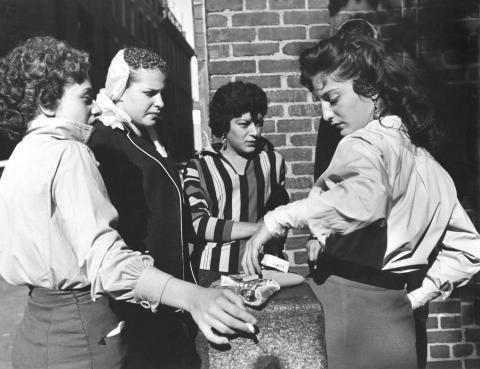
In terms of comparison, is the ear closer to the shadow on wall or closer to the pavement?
the shadow on wall

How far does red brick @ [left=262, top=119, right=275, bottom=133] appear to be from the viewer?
3523mm

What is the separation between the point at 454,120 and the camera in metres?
3.64

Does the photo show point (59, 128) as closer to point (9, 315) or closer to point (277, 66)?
point (277, 66)

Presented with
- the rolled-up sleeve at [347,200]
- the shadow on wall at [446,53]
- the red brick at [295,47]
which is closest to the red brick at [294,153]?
the red brick at [295,47]

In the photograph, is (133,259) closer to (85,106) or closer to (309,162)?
(85,106)

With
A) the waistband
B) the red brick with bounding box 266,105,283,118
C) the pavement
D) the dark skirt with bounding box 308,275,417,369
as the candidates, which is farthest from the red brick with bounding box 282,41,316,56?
the pavement

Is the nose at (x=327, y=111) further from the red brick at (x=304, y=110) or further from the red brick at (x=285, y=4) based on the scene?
the red brick at (x=285, y=4)

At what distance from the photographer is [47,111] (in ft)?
6.20

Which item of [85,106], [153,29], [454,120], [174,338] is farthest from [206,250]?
[153,29]

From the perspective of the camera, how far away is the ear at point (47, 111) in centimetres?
189

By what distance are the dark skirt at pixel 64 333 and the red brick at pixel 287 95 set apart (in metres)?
1.99

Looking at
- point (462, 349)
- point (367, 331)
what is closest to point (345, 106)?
point (367, 331)

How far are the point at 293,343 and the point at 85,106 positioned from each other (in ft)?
3.55

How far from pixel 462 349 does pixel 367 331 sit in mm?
2073
